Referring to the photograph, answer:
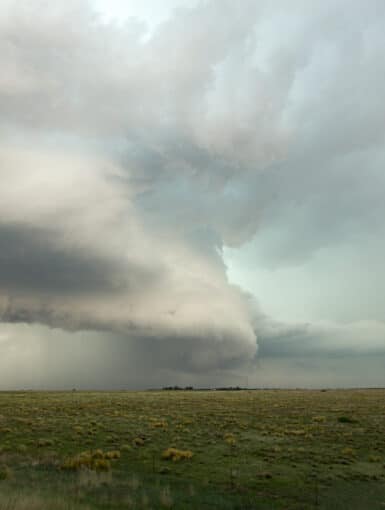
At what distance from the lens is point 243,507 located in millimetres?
17938

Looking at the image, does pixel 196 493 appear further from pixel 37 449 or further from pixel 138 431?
A: pixel 138 431

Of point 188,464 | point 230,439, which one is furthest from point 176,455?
point 230,439

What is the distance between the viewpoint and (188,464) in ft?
84.4

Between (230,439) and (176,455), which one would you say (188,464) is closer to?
(176,455)

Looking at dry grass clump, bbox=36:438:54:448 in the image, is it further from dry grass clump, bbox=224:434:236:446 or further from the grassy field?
dry grass clump, bbox=224:434:236:446

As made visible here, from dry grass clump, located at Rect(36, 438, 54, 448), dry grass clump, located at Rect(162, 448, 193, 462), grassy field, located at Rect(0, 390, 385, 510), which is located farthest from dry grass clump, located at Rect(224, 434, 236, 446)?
dry grass clump, located at Rect(36, 438, 54, 448)

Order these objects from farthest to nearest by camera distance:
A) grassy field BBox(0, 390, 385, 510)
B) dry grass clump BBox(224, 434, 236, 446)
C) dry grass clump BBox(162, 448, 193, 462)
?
dry grass clump BBox(224, 434, 236, 446)
dry grass clump BBox(162, 448, 193, 462)
grassy field BBox(0, 390, 385, 510)

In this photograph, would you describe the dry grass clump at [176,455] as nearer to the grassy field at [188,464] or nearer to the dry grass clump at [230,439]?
the grassy field at [188,464]

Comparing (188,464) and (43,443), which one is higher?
(43,443)

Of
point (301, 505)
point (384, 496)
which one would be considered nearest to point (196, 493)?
point (301, 505)

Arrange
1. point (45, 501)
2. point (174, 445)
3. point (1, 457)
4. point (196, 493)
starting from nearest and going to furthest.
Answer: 1. point (45, 501)
2. point (196, 493)
3. point (1, 457)
4. point (174, 445)

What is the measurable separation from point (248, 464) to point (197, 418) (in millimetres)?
23203

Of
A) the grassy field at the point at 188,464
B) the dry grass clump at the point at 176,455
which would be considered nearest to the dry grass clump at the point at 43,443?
the grassy field at the point at 188,464

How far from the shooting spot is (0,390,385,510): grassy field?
18312 millimetres
